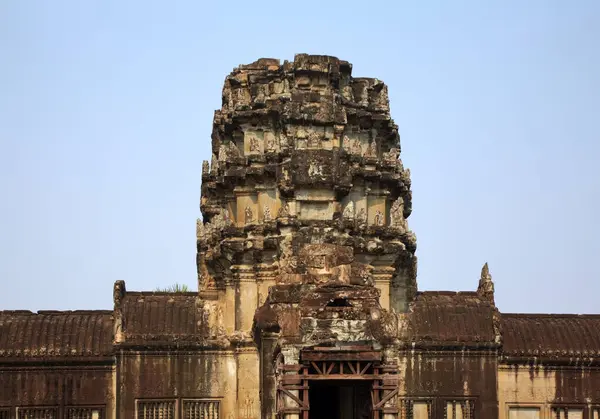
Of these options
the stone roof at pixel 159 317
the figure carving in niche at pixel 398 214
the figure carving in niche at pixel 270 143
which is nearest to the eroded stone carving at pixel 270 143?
the figure carving in niche at pixel 270 143

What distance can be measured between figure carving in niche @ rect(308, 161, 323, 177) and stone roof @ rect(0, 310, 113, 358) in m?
7.89

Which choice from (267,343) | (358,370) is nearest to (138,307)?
(267,343)

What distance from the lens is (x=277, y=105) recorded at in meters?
36.0

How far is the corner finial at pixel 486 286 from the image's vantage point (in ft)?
128

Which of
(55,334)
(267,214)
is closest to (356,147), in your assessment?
(267,214)

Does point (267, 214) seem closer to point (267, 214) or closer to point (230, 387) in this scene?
point (267, 214)

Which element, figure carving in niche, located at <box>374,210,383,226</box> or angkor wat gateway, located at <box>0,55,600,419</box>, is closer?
angkor wat gateway, located at <box>0,55,600,419</box>

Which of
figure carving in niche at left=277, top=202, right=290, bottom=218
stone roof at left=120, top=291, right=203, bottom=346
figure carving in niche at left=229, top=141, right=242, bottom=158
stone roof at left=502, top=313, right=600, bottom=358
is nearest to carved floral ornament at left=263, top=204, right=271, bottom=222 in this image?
figure carving in niche at left=277, top=202, right=290, bottom=218

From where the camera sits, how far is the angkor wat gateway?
116 ft

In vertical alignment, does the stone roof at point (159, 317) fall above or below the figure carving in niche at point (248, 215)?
below

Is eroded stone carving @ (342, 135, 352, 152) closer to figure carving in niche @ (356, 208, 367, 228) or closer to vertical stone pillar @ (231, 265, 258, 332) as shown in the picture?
figure carving in niche @ (356, 208, 367, 228)

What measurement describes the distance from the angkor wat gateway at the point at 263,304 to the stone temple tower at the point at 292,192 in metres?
0.05

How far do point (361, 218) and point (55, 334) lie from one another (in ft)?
31.5

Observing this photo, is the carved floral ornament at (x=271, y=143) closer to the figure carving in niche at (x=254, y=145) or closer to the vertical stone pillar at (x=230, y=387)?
the figure carving in niche at (x=254, y=145)
